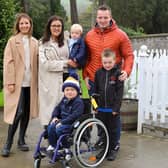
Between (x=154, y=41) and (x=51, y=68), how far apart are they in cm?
2102

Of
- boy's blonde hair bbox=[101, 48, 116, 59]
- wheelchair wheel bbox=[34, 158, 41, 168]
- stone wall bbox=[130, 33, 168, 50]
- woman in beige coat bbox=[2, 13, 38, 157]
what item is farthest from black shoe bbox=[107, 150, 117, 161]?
stone wall bbox=[130, 33, 168, 50]

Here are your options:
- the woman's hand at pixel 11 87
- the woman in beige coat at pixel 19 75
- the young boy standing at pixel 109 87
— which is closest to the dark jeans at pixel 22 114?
the woman in beige coat at pixel 19 75

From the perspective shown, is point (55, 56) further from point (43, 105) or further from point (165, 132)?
point (165, 132)

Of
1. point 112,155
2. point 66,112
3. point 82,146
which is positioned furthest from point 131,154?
point 66,112

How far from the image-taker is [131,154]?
630 centimetres

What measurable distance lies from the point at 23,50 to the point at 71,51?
69 cm

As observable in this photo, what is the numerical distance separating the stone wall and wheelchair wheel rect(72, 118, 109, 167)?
20268mm

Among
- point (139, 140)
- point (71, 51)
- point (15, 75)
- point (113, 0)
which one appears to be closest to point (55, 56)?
point (71, 51)

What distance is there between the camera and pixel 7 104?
6.24 m

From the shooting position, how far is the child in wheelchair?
5.40 metres

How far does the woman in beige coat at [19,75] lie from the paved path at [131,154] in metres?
0.29

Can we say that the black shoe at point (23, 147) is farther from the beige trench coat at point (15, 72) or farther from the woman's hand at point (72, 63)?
the woman's hand at point (72, 63)

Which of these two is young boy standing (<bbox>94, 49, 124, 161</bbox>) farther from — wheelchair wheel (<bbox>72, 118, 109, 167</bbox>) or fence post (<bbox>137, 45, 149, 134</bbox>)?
fence post (<bbox>137, 45, 149, 134</bbox>)

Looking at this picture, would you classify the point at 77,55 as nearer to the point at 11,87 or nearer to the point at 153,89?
the point at 11,87
